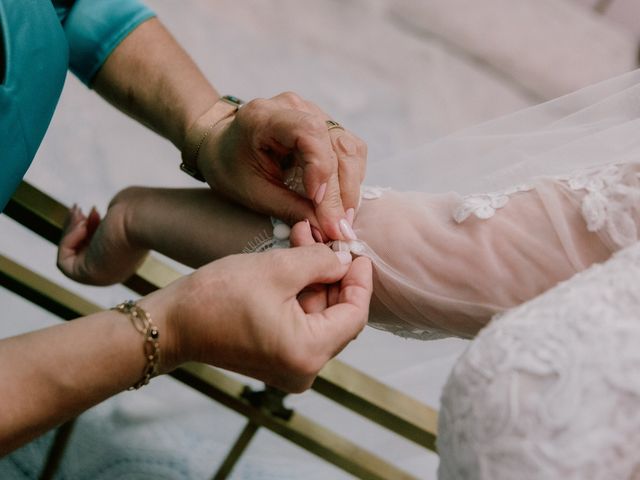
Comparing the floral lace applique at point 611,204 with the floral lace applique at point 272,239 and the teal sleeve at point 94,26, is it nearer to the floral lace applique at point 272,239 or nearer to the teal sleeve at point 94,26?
the floral lace applique at point 272,239

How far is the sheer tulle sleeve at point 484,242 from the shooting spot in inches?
22.9

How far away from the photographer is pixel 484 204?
0.64 metres

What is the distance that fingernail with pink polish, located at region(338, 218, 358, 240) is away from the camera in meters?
0.63

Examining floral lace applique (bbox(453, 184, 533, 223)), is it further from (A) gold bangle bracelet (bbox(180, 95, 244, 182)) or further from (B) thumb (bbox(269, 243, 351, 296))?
(A) gold bangle bracelet (bbox(180, 95, 244, 182))

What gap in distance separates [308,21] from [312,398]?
46.5 inches

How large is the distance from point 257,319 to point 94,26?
473mm

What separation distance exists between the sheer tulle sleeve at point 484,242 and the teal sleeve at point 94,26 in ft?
1.25

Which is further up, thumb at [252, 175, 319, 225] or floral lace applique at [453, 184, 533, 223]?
floral lace applique at [453, 184, 533, 223]

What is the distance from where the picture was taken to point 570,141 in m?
0.73

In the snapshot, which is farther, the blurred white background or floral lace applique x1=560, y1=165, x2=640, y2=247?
the blurred white background

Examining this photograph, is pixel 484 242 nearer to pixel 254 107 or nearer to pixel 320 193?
pixel 320 193

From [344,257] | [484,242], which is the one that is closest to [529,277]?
[484,242]

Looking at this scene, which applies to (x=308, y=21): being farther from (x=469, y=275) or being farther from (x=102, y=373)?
(x=102, y=373)

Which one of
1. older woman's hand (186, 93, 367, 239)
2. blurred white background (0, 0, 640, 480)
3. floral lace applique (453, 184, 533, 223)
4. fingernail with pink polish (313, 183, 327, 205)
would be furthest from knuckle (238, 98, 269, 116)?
blurred white background (0, 0, 640, 480)
